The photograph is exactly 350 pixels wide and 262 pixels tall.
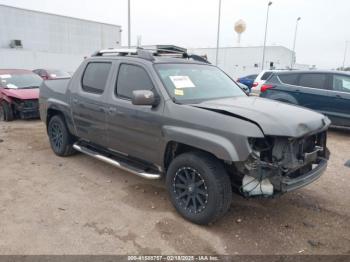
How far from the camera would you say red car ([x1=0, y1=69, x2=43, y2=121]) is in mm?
9055

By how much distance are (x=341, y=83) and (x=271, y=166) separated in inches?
241

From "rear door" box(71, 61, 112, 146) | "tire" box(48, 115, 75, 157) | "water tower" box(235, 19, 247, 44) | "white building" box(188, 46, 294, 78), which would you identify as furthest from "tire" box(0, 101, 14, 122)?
"water tower" box(235, 19, 247, 44)

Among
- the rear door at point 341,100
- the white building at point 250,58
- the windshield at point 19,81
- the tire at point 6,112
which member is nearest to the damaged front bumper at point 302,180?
the rear door at point 341,100

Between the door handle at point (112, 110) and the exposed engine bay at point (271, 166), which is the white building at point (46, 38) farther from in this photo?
the exposed engine bay at point (271, 166)

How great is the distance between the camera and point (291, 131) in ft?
9.97

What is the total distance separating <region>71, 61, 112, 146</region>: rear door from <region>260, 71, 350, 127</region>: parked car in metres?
5.54

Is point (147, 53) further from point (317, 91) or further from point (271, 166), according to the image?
point (317, 91)

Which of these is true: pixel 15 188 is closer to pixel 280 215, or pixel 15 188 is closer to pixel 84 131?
pixel 84 131

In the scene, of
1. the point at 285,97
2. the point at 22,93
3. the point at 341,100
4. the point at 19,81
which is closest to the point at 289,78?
the point at 285,97

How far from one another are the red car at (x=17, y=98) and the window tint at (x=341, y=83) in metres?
8.31

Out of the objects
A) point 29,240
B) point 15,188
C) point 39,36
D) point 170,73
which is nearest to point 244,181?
point 170,73

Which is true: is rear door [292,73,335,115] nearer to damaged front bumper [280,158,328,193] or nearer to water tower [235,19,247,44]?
damaged front bumper [280,158,328,193]

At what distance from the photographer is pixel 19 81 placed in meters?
9.97

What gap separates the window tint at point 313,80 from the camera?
26.9 feet
